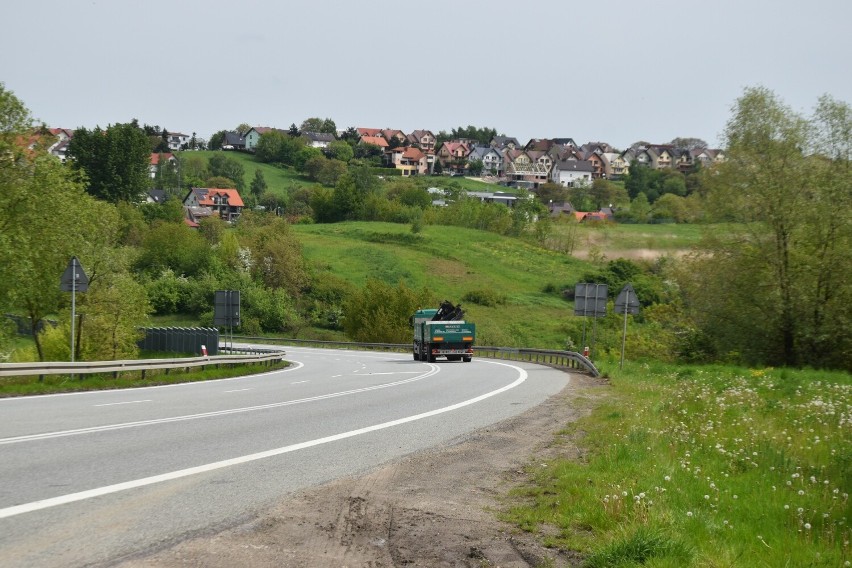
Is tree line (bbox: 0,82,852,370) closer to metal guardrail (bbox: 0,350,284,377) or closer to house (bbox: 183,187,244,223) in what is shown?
metal guardrail (bbox: 0,350,284,377)

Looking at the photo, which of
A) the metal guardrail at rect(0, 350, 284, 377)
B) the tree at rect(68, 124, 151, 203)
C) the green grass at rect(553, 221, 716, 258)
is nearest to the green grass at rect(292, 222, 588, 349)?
the green grass at rect(553, 221, 716, 258)

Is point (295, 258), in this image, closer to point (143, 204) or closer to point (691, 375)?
point (143, 204)

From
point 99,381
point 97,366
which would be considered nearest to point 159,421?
point 99,381

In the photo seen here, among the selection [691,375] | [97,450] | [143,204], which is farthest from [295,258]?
[97,450]

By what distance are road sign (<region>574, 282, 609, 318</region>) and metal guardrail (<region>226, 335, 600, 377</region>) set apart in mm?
2078

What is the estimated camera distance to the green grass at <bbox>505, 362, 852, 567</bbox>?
22.7ft

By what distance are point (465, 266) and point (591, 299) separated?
249 feet

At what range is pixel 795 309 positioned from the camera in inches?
1592

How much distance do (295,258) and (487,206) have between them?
57388 mm

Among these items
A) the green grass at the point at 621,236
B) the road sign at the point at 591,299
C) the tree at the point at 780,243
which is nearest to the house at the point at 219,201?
Result: the green grass at the point at 621,236

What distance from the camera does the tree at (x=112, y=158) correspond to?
136 metres

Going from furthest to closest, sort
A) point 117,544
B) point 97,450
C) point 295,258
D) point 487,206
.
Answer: point 487,206 < point 295,258 < point 97,450 < point 117,544

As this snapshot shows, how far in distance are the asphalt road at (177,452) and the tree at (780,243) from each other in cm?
2153

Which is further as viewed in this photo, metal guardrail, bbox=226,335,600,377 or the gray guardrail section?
metal guardrail, bbox=226,335,600,377
